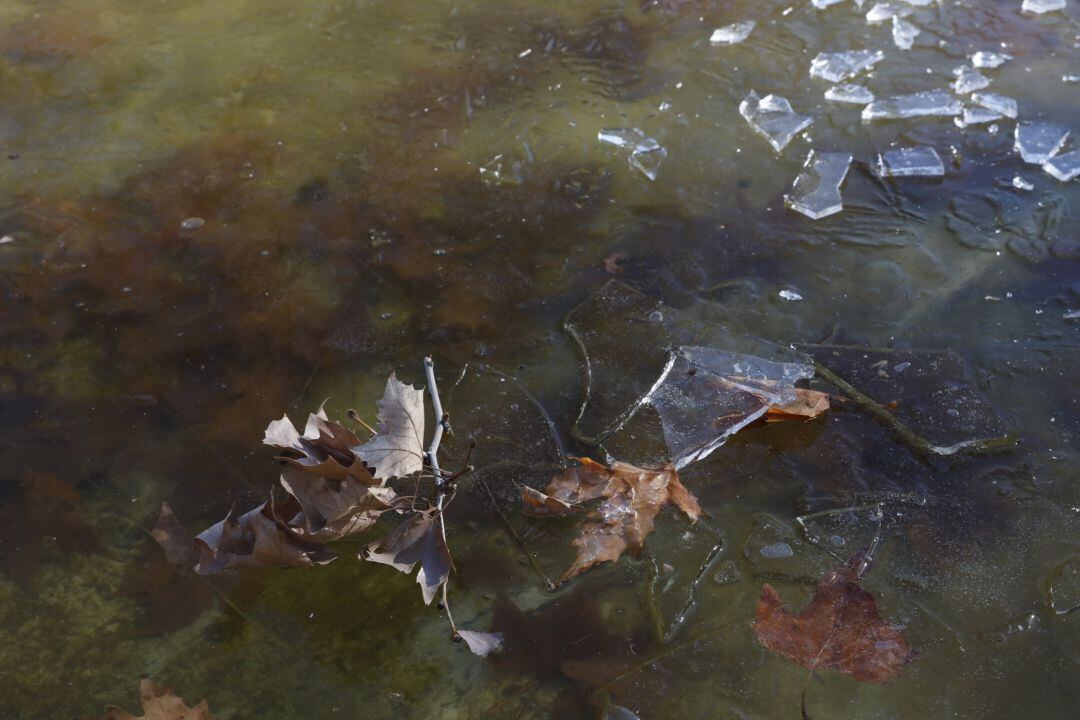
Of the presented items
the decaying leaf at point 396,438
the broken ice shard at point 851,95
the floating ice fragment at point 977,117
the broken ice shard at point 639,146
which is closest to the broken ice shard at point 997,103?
the floating ice fragment at point 977,117

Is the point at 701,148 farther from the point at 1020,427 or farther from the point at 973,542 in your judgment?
the point at 973,542

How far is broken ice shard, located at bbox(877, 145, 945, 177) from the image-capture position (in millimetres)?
2977

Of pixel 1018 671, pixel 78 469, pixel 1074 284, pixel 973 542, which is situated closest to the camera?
pixel 1018 671

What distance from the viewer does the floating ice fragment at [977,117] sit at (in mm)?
3203

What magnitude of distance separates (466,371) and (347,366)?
0.31 m

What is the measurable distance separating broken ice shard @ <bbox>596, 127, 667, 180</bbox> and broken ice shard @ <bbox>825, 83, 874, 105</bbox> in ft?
2.37

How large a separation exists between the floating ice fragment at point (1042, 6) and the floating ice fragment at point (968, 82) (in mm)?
683

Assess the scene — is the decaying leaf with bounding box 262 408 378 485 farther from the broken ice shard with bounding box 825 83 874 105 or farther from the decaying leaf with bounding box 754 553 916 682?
the broken ice shard with bounding box 825 83 874 105

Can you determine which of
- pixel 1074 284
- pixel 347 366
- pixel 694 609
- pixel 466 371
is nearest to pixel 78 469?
pixel 347 366

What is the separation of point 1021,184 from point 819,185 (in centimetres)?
65

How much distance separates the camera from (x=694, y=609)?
1882 mm

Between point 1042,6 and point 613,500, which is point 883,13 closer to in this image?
point 1042,6

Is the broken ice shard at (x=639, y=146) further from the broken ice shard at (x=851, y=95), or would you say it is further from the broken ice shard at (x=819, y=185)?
the broken ice shard at (x=851, y=95)

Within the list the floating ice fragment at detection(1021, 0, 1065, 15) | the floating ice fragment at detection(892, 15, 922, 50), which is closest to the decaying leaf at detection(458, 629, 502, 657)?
the floating ice fragment at detection(892, 15, 922, 50)
